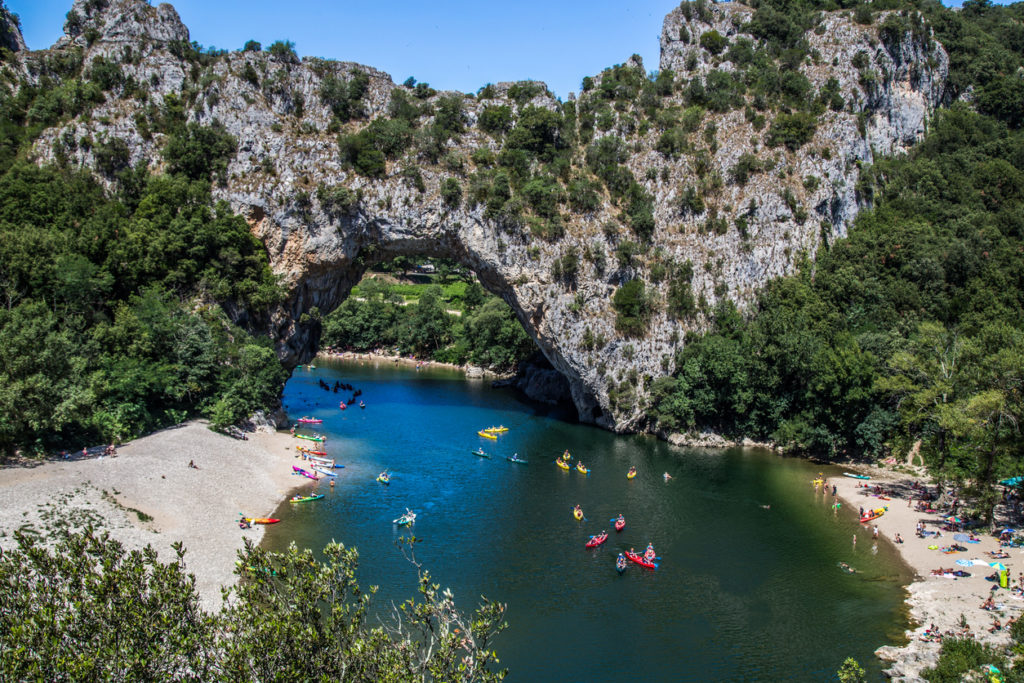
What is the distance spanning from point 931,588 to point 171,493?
43.8 metres

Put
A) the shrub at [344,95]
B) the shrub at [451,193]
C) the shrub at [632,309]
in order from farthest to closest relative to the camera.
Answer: the shrub at [344,95]
the shrub at [632,309]
the shrub at [451,193]

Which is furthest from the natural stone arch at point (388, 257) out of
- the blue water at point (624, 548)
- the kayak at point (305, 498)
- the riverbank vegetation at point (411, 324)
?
the riverbank vegetation at point (411, 324)

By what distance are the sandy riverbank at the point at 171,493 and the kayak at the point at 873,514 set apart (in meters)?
38.9

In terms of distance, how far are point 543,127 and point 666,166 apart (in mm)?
14163

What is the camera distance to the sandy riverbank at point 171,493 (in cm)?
3503

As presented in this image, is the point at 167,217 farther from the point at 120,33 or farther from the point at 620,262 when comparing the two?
the point at 620,262

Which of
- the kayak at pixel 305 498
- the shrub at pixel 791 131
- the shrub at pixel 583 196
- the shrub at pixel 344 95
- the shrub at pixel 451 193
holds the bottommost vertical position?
the kayak at pixel 305 498

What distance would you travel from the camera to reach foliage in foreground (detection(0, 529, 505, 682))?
1500cm

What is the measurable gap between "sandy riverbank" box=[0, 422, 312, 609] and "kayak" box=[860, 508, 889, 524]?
38895 mm

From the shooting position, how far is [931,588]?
36.4 meters

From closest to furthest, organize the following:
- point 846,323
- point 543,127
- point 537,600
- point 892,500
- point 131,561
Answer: point 131,561, point 537,600, point 892,500, point 846,323, point 543,127

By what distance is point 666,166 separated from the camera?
74.6 m

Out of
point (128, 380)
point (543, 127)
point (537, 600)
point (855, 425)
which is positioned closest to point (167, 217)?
point (128, 380)

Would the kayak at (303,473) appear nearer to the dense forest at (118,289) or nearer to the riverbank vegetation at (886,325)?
the dense forest at (118,289)
